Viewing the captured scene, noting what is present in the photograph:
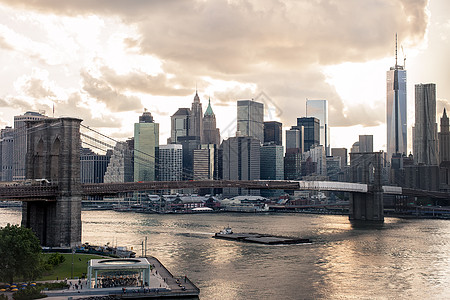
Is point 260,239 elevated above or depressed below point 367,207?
below

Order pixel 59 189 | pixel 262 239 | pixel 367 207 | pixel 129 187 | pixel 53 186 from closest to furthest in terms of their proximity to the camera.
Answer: pixel 53 186
pixel 59 189
pixel 129 187
pixel 262 239
pixel 367 207

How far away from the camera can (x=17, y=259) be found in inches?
1756

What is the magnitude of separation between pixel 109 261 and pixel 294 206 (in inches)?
6032

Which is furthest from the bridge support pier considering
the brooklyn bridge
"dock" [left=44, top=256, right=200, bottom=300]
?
"dock" [left=44, top=256, right=200, bottom=300]

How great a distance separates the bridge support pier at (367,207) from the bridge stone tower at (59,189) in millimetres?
78332

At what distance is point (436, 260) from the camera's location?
63156 mm

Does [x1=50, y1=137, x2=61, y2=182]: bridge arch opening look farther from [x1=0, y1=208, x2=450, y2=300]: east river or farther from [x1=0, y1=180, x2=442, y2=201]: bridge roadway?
[x1=0, y1=208, x2=450, y2=300]: east river

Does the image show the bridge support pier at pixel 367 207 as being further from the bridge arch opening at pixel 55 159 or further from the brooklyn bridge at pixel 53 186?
the bridge arch opening at pixel 55 159

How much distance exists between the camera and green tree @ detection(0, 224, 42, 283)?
1726 inches

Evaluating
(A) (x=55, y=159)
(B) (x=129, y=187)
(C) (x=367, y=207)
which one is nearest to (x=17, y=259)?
(A) (x=55, y=159)

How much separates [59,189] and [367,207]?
3203 inches

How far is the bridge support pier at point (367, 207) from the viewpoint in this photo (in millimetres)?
125250

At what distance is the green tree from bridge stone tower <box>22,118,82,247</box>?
1545cm

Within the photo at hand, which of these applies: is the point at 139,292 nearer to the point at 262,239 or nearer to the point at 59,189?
the point at 59,189
